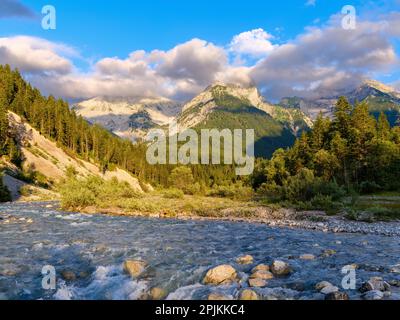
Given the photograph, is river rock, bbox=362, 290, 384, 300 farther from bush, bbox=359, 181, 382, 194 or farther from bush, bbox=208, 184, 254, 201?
bush, bbox=359, 181, 382, 194

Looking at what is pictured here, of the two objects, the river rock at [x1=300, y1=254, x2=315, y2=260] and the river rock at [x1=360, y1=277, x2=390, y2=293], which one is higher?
the river rock at [x1=360, y1=277, x2=390, y2=293]

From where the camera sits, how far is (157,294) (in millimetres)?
12484

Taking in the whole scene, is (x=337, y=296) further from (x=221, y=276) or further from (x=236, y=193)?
(x=236, y=193)

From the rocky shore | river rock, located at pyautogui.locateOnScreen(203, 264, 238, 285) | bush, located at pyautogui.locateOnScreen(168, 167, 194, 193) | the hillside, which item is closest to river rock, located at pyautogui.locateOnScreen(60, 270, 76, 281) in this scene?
river rock, located at pyautogui.locateOnScreen(203, 264, 238, 285)

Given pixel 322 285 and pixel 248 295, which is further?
pixel 322 285

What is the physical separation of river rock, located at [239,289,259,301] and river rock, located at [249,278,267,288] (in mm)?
1355

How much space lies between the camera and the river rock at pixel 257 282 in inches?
526

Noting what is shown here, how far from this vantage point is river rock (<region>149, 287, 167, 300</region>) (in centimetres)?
1230

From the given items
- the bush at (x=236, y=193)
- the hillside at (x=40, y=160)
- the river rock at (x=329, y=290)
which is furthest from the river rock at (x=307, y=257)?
the hillside at (x=40, y=160)

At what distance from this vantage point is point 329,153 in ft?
252

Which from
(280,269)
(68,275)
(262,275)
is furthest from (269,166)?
(68,275)

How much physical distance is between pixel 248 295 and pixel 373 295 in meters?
4.24
